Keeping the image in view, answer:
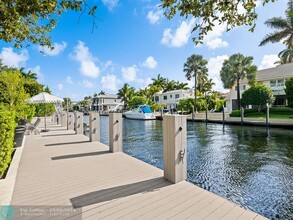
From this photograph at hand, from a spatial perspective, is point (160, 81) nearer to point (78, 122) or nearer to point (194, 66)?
point (194, 66)

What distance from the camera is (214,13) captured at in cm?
332

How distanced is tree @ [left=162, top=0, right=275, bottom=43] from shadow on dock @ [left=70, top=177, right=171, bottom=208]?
2800 mm

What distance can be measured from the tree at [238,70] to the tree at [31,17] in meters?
29.8

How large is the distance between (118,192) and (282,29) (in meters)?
28.7

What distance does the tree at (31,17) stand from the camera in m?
3.15

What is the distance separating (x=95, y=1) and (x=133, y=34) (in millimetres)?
11292

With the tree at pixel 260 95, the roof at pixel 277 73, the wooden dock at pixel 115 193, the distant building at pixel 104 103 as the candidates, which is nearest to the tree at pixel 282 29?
the roof at pixel 277 73

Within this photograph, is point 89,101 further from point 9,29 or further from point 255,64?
point 9,29

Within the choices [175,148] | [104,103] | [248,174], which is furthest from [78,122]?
[104,103]

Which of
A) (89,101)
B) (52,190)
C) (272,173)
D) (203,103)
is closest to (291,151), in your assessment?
(272,173)

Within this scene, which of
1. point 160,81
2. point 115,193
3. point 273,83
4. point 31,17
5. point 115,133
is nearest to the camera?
point 115,193

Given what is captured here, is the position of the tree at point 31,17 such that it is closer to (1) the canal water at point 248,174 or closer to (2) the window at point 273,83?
(1) the canal water at point 248,174

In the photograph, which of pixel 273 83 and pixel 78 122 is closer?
pixel 78 122

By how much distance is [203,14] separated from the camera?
10.7ft
